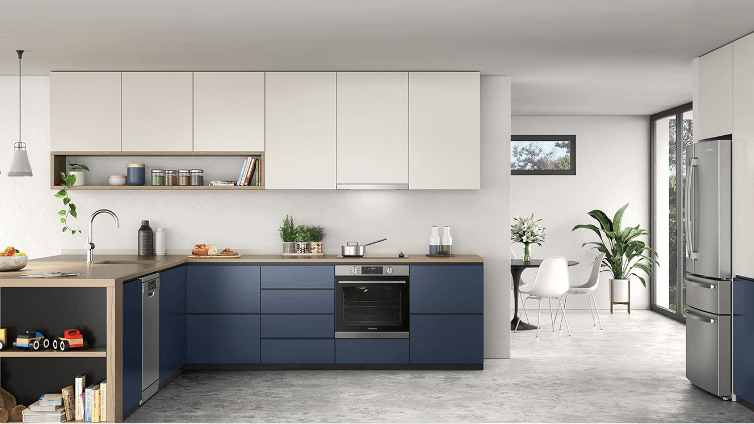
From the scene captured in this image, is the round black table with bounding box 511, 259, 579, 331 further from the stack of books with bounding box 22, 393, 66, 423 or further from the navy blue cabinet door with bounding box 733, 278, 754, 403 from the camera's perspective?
the stack of books with bounding box 22, 393, 66, 423

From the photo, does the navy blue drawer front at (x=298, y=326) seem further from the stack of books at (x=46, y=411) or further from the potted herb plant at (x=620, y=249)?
the potted herb plant at (x=620, y=249)

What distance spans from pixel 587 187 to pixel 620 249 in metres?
0.94

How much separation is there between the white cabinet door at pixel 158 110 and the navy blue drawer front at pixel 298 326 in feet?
5.53

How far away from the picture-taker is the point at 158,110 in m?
5.48

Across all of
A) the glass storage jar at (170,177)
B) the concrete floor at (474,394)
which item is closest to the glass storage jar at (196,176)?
the glass storage jar at (170,177)

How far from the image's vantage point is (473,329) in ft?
17.3

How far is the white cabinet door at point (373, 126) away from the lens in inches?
216

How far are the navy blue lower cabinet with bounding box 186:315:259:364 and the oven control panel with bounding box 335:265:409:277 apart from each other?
31.5 inches

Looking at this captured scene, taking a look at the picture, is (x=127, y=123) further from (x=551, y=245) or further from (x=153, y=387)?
(x=551, y=245)

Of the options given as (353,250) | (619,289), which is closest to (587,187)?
(619,289)

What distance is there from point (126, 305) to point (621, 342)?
15.9 ft

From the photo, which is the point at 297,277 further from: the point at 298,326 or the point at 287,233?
the point at 287,233

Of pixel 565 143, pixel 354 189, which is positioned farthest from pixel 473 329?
pixel 565 143

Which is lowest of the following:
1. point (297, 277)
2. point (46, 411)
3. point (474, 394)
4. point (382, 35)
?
point (474, 394)
